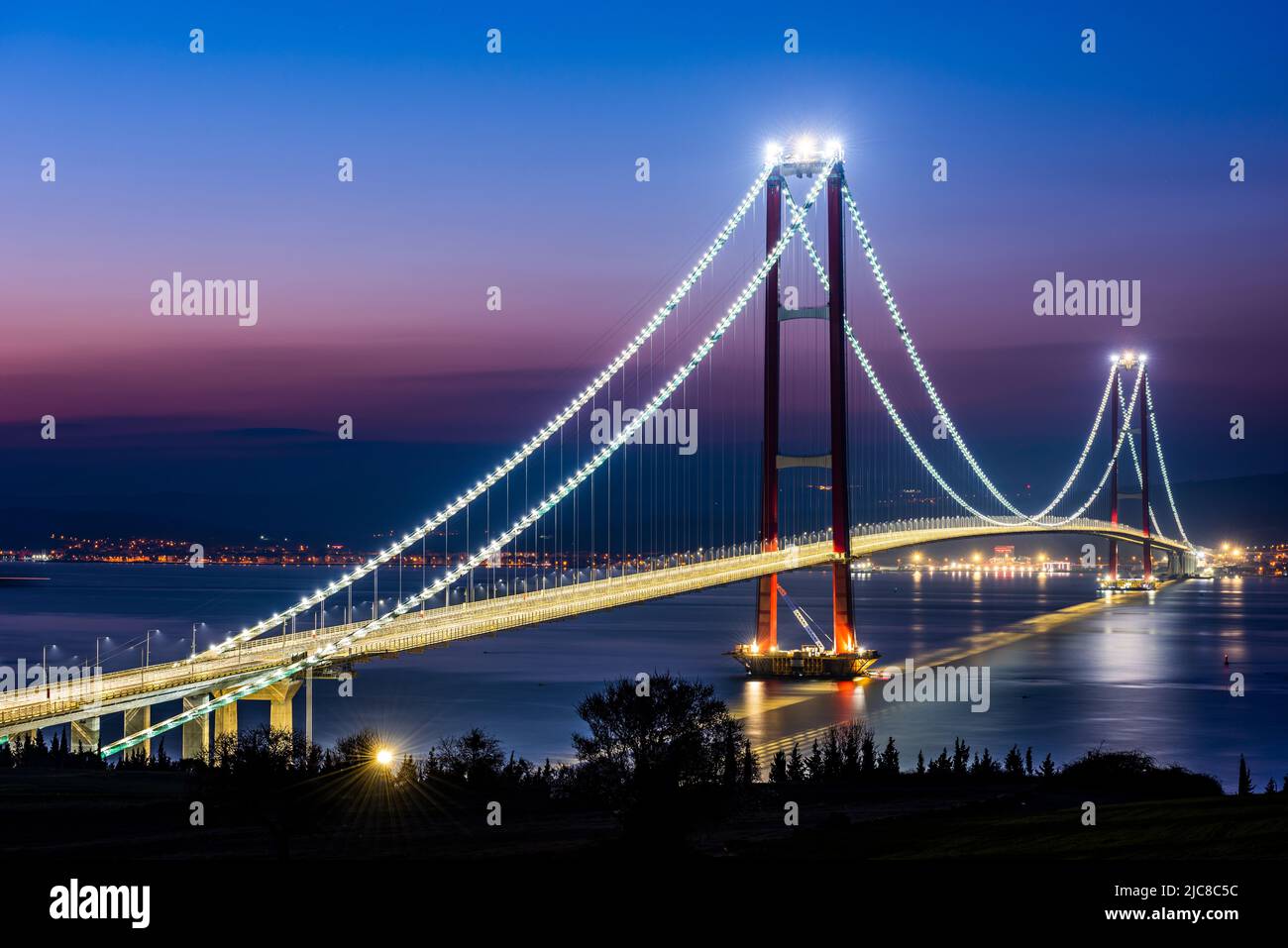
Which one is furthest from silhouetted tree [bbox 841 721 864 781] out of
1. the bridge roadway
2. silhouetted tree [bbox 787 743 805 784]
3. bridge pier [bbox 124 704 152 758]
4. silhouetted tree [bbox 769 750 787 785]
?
bridge pier [bbox 124 704 152 758]

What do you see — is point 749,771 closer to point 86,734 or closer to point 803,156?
point 86,734

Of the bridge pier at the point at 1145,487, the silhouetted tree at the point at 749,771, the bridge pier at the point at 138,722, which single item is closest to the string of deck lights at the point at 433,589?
the bridge pier at the point at 138,722

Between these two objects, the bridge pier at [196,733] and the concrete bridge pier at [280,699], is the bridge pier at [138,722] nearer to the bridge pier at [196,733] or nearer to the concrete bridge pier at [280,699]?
the bridge pier at [196,733]

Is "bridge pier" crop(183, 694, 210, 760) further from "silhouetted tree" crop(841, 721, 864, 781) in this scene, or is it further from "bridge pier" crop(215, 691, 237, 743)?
"silhouetted tree" crop(841, 721, 864, 781)
